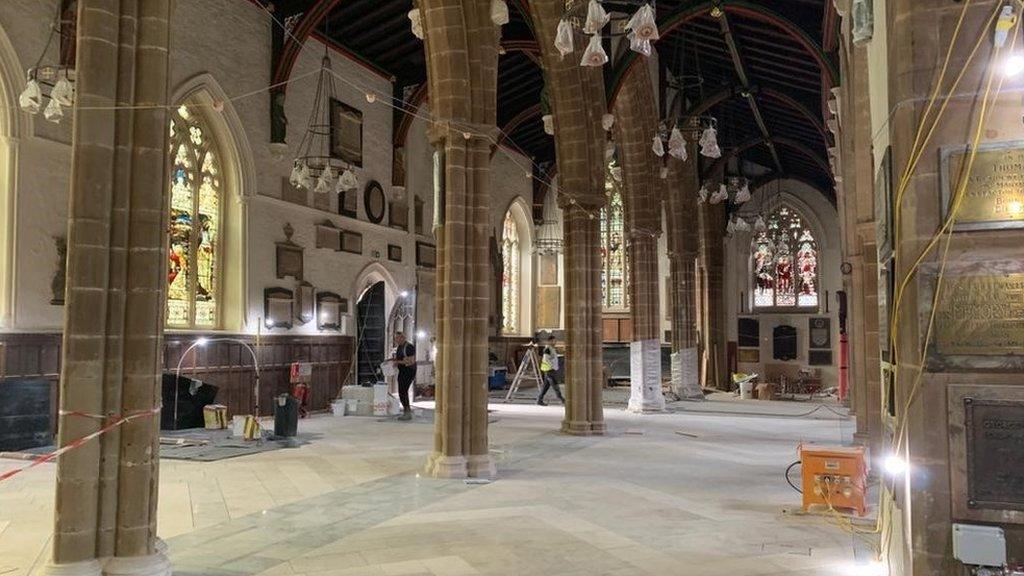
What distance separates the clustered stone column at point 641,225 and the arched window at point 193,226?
26.6ft

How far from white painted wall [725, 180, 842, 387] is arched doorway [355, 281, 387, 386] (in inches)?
530

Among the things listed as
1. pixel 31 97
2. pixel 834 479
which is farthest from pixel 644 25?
pixel 31 97

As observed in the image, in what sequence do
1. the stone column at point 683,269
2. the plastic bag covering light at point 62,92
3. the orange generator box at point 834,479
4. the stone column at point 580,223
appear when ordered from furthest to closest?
the stone column at point 683,269 → the stone column at point 580,223 → the plastic bag covering light at point 62,92 → the orange generator box at point 834,479

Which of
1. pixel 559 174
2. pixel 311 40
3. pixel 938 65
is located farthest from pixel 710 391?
pixel 938 65

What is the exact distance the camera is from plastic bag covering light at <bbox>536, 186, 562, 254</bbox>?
1080 inches

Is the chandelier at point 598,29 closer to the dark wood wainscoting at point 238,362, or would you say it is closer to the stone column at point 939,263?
the stone column at point 939,263

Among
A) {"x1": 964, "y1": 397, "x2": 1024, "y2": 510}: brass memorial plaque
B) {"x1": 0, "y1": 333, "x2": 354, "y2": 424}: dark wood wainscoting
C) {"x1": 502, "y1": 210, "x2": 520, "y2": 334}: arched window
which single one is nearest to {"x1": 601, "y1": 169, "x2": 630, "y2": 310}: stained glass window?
{"x1": 502, "y1": 210, "x2": 520, "y2": 334}: arched window

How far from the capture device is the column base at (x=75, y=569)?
4680 mm

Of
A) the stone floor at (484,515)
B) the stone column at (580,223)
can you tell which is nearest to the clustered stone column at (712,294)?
the stone column at (580,223)

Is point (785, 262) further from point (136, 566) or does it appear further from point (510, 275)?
point (136, 566)

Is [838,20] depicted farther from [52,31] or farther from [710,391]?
[710,391]

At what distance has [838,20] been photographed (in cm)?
1257

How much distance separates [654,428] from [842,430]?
128 inches

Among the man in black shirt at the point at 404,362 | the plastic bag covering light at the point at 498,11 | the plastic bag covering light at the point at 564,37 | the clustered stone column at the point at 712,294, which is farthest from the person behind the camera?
the clustered stone column at the point at 712,294
